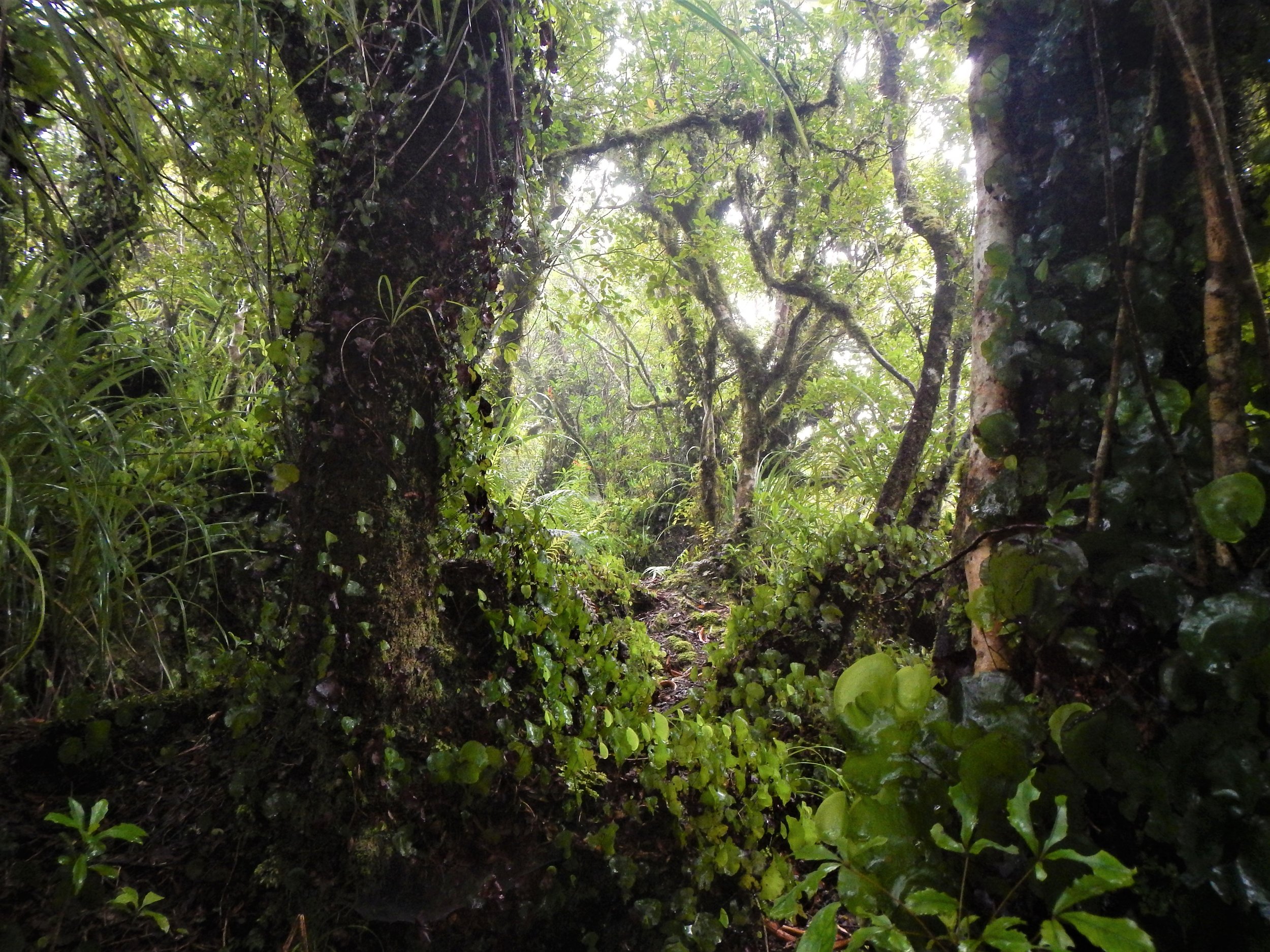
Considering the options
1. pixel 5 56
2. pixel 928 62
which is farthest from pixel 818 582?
pixel 928 62

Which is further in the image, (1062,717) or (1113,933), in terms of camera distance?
(1062,717)

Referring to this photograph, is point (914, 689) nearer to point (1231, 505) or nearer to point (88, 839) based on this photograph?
point (1231, 505)

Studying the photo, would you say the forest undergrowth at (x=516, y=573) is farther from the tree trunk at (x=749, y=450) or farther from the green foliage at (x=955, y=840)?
the tree trunk at (x=749, y=450)

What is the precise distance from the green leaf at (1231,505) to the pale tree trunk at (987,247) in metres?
0.39

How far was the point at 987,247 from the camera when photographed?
1353 mm

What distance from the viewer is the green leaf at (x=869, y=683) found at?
1197 mm

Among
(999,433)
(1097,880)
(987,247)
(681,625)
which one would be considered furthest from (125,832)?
(681,625)

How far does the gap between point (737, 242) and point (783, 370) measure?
4.56 feet

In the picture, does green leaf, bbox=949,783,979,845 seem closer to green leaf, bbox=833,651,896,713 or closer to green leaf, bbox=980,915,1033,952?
green leaf, bbox=980,915,1033,952

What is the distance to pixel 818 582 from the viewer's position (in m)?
2.72

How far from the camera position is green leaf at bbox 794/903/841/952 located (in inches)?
35.7

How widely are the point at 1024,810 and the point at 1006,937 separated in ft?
0.48

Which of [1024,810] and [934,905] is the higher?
[1024,810]

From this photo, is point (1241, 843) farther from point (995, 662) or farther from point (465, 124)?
point (465, 124)
